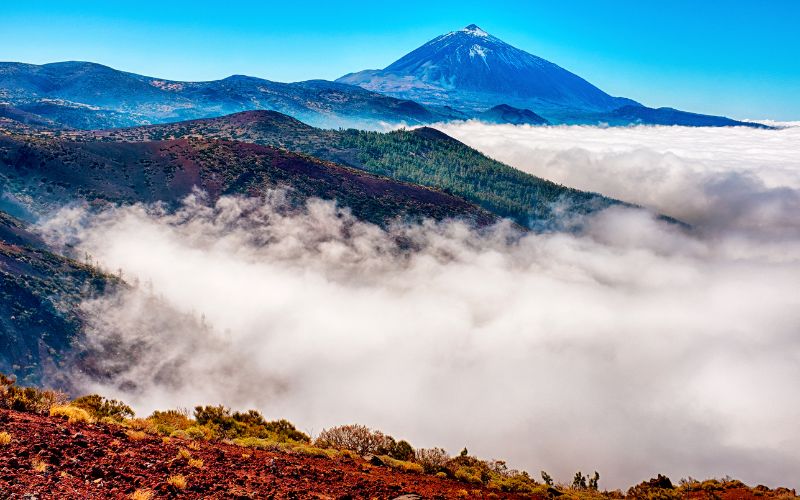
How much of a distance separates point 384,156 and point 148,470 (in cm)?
17262

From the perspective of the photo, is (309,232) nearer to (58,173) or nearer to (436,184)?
(58,173)

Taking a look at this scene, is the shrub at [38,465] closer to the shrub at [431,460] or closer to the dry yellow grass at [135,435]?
the dry yellow grass at [135,435]

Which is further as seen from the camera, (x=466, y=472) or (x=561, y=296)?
(x=561, y=296)

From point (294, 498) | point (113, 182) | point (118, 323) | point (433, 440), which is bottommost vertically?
point (433, 440)

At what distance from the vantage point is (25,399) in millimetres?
13414

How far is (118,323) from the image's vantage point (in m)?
58.2

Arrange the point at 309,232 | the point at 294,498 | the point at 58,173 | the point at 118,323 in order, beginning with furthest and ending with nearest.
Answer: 1. the point at 309,232
2. the point at 58,173
3. the point at 118,323
4. the point at 294,498

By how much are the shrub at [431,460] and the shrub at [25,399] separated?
12.3 meters

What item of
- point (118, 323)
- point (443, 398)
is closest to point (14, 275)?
point (118, 323)

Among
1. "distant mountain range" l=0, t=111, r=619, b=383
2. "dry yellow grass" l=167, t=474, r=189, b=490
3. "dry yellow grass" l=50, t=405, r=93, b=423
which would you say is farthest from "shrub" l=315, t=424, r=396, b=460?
"distant mountain range" l=0, t=111, r=619, b=383

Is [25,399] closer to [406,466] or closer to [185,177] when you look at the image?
[406,466]

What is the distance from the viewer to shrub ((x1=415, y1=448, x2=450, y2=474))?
1845 centimetres

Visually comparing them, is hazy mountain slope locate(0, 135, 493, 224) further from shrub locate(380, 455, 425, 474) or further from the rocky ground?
shrub locate(380, 455, 425, 474)

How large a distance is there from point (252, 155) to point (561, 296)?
343 feet
